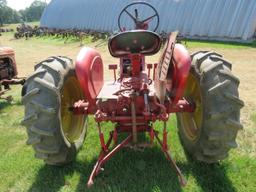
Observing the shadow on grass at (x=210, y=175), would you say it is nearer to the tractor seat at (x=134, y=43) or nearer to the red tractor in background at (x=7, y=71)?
the tractor seat at (x=134, y=43)

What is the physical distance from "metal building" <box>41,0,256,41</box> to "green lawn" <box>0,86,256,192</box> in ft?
46.4

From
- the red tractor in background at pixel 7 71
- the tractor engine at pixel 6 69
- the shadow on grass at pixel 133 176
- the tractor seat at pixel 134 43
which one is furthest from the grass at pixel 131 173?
the tractor engine at pixel 6 69

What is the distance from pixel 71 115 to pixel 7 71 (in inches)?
126

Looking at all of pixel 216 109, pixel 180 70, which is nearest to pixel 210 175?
pixel 216 109

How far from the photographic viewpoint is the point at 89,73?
3.53 m

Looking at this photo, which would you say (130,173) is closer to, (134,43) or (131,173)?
(131,173)

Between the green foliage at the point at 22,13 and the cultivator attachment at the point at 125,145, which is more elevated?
the cultivator attachment at the point at 125,145

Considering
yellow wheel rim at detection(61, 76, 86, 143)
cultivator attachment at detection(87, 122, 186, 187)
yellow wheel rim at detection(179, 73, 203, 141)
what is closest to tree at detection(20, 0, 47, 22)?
yellow wheel rim at detection(61, 76, 86, 143)

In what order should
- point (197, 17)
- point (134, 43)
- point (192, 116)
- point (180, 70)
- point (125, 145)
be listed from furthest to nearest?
point (197, 17), point (192, 116), point (134, 43), point (125, 145), point (180, 70)

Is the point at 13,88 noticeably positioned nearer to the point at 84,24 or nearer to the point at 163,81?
the point at 163,81

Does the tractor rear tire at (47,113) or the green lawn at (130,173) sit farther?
the green lawn at (130,173)

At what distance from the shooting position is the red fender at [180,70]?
9.68 feet

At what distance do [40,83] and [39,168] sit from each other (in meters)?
1.22

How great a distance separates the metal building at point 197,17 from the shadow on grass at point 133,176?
14.3 m
